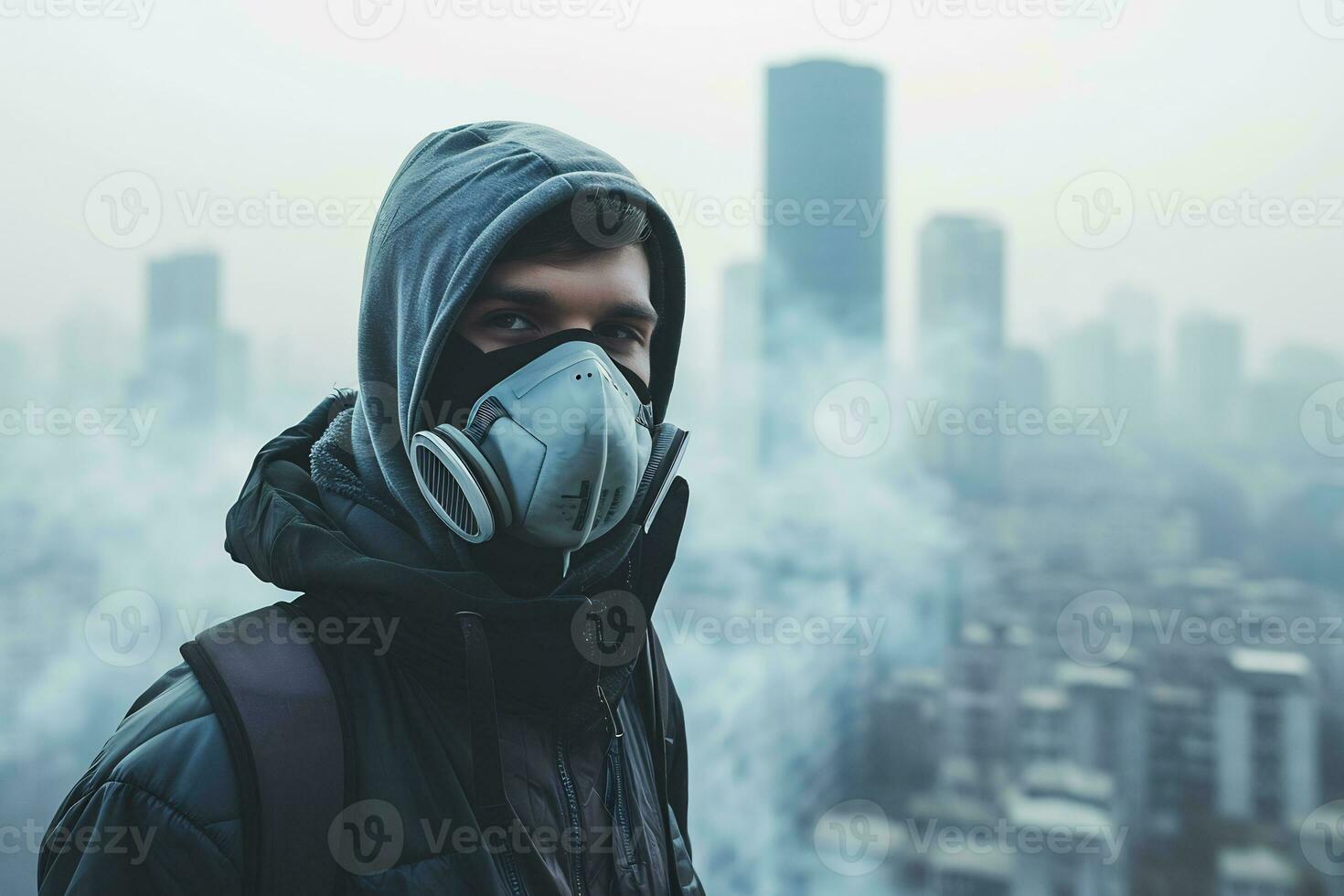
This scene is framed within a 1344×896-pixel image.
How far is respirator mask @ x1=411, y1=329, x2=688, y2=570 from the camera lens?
3.78 feet

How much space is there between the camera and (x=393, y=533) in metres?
1.17

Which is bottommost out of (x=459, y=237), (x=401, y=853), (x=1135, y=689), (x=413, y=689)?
(x=1135, y=689)

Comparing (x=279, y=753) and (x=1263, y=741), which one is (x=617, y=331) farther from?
(x=1263, y=741)

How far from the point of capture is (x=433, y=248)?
1.16 metres

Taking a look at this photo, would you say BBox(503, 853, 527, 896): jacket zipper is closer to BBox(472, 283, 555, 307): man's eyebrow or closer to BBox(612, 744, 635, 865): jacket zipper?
BBox(612, 744, 635, 865): jacket zipper

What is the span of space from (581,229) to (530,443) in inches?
11.0

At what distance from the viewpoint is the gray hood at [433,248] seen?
3.69 feet

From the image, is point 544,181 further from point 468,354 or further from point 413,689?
point 413,689

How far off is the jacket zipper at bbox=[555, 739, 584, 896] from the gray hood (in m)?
0.29

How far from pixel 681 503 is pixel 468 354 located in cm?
42

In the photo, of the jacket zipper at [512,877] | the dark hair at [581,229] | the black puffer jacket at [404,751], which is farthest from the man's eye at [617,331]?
the jacket zipper at [512,877]

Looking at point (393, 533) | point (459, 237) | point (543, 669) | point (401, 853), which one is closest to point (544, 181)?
point (459, 237)

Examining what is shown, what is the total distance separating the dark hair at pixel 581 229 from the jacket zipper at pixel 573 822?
24.4 inches

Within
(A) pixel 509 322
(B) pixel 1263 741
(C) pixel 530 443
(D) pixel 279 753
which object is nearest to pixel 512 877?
(D) pixel 279 753
